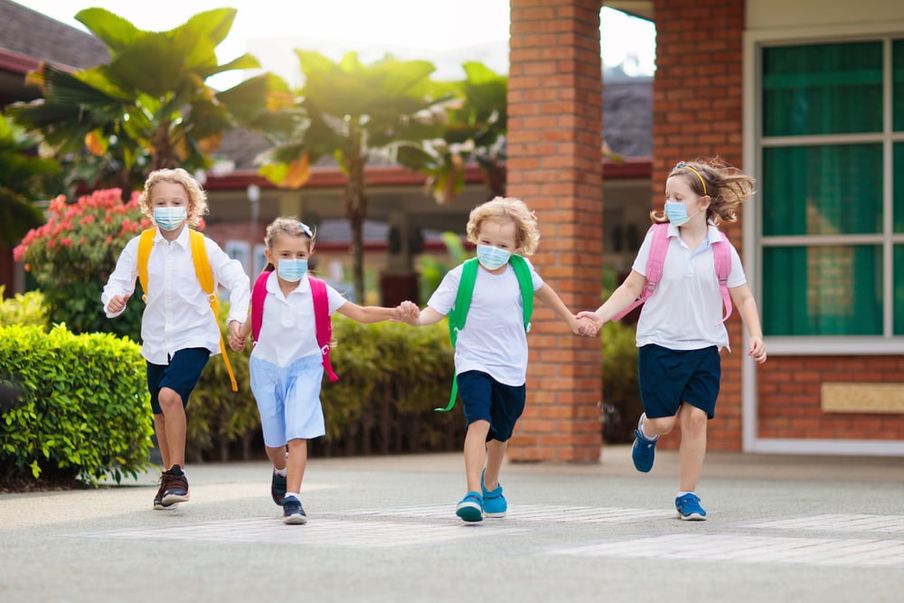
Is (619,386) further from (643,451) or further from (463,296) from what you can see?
(463,296)

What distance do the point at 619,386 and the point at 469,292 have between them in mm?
11715

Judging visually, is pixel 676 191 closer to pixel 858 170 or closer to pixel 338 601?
pixel 338 601

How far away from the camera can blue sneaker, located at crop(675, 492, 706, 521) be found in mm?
8477

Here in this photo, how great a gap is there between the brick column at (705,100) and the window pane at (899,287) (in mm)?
1347

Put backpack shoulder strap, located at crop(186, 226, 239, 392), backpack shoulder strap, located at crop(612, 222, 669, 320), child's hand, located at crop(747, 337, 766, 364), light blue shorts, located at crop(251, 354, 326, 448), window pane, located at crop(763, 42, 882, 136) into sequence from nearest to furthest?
child's hand, located at crop(747, 337, 766, 364), light blue shorts, located at crop(251, 354, 326, 448), backpack shoulder strap, located at crop(612, 222, 669, 320), backpack shoulder strap, located at crop(186, 226, 239, 392), window pane, located at crop(763, 42, 882, 136)

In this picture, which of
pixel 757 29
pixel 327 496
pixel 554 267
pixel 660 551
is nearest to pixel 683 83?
pixel 757 29

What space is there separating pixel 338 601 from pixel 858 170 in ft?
34.3

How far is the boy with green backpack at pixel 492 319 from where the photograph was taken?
855 centimetres

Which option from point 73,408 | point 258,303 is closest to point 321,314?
point 258,303

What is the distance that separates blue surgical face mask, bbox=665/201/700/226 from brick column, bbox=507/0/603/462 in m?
4.61

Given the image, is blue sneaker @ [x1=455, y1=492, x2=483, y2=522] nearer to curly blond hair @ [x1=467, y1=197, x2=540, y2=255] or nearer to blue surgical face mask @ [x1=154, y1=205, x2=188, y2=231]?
curly blond hair @ [x1=467, y1=197, x2=540, y2=255]

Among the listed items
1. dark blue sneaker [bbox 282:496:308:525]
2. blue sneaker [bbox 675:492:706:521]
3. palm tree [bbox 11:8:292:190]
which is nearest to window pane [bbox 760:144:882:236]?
blue sneaker [bbox 675:492:706:521]

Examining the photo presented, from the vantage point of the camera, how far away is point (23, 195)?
2173 centimetres

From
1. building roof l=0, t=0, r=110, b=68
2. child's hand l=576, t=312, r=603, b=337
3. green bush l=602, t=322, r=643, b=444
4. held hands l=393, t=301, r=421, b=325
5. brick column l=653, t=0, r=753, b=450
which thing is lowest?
green bush l=602, t=322, r=643, b=444
